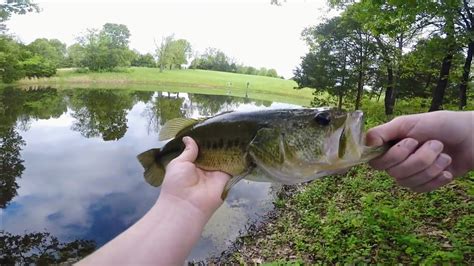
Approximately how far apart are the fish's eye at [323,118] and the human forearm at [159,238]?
87cm

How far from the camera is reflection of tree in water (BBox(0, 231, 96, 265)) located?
7.21m

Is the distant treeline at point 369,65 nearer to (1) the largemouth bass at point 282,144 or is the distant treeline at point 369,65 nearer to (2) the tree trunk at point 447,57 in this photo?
(2) the tree trunk at point 447,57

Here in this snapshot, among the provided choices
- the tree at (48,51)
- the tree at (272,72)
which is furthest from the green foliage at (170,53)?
the tree at (272,72)

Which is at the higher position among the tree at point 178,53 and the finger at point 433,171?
the tree at point 178,53

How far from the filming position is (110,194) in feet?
35.8

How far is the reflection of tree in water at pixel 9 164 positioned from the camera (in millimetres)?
10442

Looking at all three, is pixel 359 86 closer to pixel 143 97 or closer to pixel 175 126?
pixel 175 126

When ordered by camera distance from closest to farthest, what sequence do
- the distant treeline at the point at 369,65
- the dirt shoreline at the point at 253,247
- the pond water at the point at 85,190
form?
the dirt shoreline at the point at 253,247
the pond water at the point at 85,190
the distant treeline at the point at 369,65

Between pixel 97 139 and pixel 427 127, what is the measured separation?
18.1m

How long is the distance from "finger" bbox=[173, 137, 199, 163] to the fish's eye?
0.83 metres

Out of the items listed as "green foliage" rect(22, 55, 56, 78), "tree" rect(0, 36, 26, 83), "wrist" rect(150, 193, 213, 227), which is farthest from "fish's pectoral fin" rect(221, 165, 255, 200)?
"green foliage" rect(22, 55, 56, 78)

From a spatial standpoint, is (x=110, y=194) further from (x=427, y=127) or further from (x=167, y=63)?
(x=167, y=63)

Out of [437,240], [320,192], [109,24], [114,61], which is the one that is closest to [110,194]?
[320,192]

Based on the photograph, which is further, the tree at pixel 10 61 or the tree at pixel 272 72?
the tree at pixel 272 72
